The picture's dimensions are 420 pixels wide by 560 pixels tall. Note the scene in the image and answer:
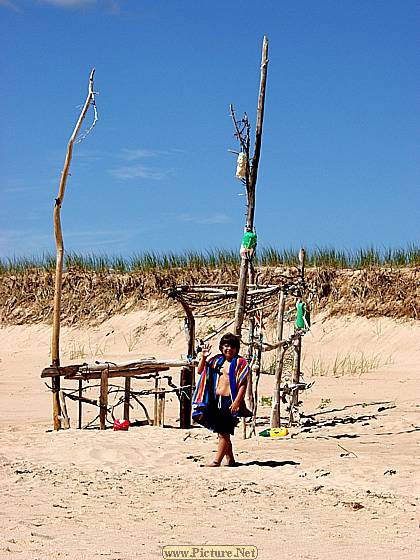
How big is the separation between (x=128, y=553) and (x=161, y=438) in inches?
212

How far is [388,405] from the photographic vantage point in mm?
13258

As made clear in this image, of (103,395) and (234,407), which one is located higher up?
(234,407)

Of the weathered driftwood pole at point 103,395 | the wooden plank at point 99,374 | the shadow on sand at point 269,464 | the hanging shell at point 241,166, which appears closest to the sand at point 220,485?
the shadow on sand at point 269,464

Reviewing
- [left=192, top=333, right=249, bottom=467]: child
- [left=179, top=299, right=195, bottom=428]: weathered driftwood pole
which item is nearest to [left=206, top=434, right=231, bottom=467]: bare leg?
[left=192, top=333, right=249, bottom=467]: child

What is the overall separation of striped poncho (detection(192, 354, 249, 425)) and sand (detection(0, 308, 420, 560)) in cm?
60

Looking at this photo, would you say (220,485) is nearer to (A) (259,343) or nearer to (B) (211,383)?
(B) (211,383)

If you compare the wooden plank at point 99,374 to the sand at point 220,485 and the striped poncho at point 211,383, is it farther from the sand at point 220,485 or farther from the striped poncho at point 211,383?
the striped poncho at point 211,383

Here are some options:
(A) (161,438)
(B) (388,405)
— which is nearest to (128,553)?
(A) (161,438)

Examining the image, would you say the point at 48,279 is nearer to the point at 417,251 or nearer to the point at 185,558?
the point at 417,251

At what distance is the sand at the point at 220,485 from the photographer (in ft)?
18.7

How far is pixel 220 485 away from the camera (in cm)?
773

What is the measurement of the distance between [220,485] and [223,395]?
3.64 feet

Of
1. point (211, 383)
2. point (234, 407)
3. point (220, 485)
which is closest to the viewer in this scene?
point (220, 485)

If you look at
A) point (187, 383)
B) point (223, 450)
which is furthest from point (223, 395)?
point (187, 383)
